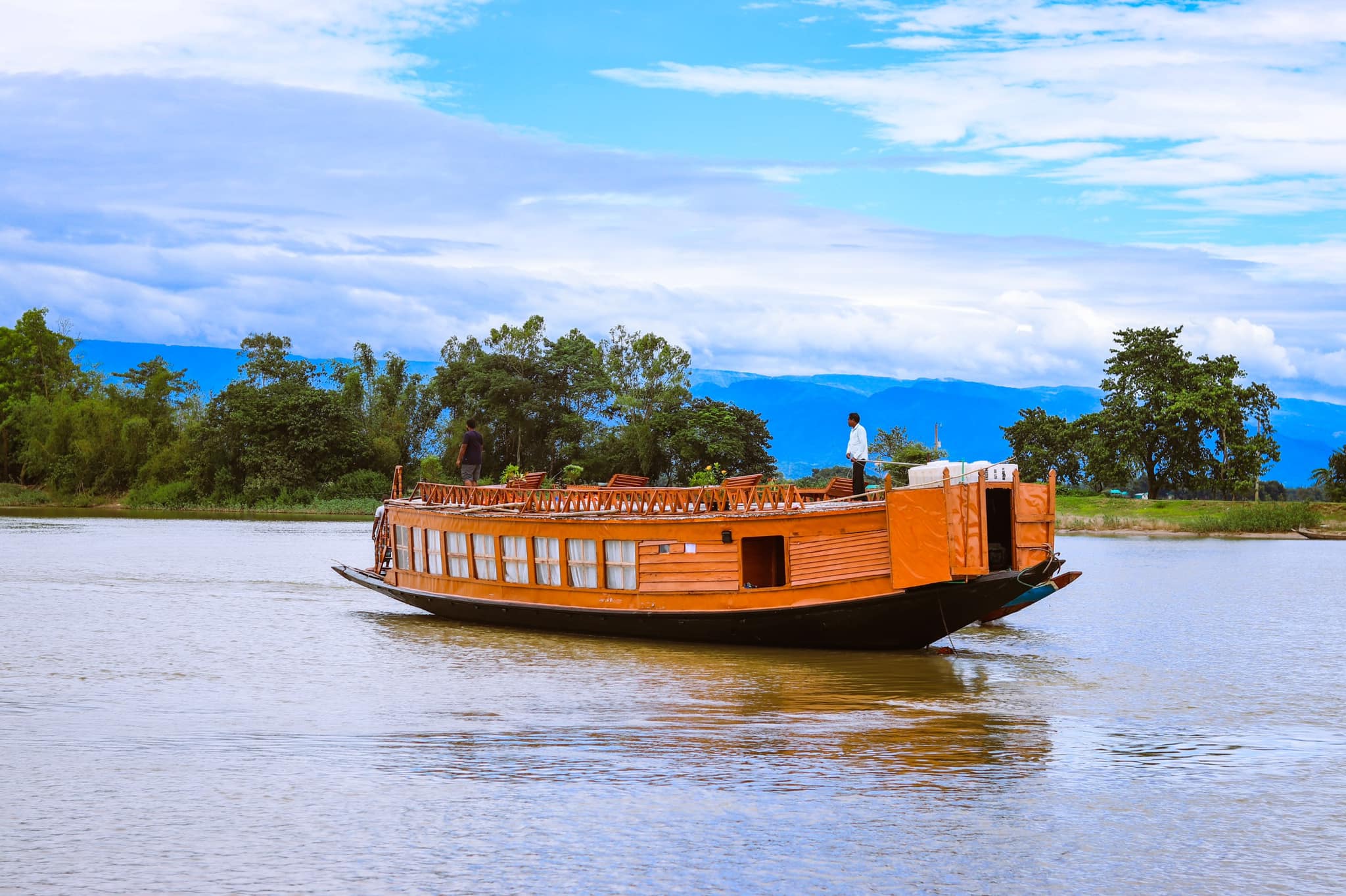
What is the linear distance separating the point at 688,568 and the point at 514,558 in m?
4.05

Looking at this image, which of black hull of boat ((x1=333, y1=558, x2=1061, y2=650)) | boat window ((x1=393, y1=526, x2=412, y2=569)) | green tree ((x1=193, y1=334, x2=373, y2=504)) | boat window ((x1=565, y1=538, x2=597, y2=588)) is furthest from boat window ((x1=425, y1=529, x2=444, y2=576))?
green tree ((x1=193, y1=334, x2=373, y2=504))

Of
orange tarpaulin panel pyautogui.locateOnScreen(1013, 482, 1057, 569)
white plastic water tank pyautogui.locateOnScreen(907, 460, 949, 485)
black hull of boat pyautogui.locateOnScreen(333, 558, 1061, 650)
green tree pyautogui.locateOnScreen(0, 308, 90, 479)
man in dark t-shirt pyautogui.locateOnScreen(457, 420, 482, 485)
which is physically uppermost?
green tree pyautogui.locateOnScreen(0, 308, 90, 479)

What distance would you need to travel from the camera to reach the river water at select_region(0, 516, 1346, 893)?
9477 mm

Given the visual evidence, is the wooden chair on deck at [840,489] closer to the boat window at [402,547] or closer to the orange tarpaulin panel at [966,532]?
the orange tarpaulin panel at [966,532]

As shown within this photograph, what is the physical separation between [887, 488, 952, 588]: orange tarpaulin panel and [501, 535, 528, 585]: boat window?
292 inches

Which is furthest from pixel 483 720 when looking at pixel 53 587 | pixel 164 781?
pixel 53 587

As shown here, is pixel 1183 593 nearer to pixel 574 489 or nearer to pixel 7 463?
pixel 574 489

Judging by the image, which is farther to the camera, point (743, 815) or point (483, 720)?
point (483, 720)

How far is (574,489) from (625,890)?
15921 millimetres

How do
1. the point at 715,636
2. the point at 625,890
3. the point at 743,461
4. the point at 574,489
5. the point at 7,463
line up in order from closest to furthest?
the point at 625,890
the point at 715,636
the point at 574,489
the point at 743,461
the point at 7,463

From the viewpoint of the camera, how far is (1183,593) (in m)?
32.9

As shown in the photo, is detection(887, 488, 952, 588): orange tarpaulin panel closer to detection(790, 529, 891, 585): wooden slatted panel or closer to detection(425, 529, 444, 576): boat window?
detection(790, 529, 891, 585): wooden slatted panel

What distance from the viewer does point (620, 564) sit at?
71.0ft

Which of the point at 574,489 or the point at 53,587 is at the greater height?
the point at 574,489
